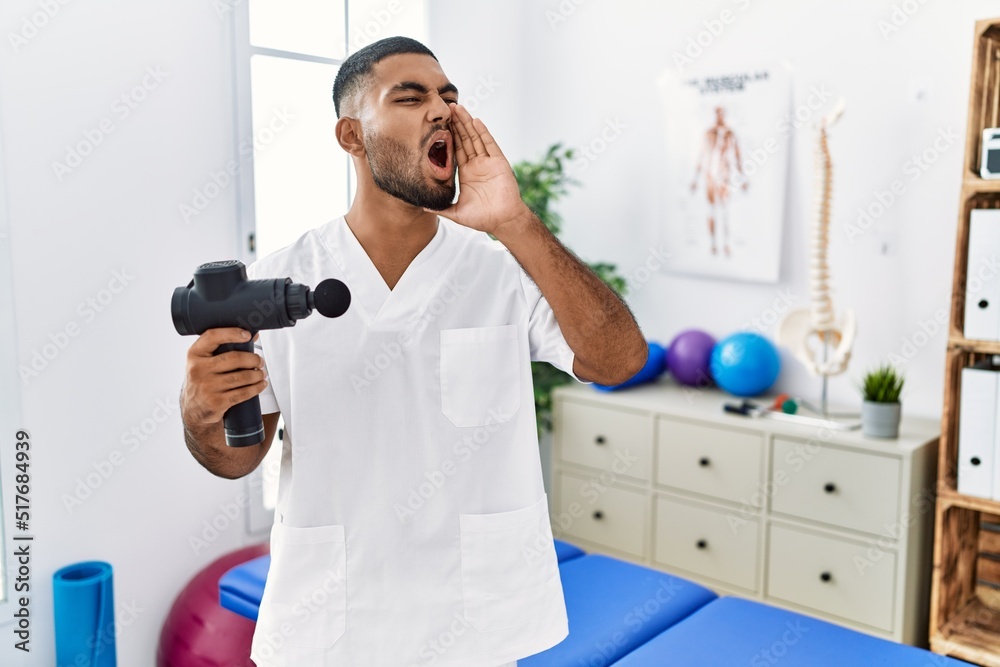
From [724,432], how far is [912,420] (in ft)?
1.86

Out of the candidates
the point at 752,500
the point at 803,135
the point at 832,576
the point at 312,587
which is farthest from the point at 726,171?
the point at 312,587

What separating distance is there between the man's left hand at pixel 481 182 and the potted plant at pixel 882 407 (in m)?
1.72

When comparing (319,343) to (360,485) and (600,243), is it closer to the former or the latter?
(360,485)

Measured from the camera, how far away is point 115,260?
2.36m

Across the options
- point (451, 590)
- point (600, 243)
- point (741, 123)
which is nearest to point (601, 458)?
point (600, 243)

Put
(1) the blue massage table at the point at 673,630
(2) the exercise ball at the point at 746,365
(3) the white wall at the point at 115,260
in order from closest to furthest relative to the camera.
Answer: (1) the blue massage table at the point at 673,630 → (3) the white wall at the point at 115,260 → (2) the exercise ball at the point at 746,365

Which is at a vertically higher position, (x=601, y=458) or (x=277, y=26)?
(x=277, y=26)

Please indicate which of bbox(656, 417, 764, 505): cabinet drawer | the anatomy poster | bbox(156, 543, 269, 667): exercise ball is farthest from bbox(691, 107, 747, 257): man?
bbox(156, 543, 269, 667): exercise ball

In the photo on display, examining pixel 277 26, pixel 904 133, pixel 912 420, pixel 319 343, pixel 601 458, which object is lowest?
pixel 601 458

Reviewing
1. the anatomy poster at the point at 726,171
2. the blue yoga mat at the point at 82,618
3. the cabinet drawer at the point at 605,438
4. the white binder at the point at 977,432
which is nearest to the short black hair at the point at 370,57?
the blue yoga mat at the point at 82,618

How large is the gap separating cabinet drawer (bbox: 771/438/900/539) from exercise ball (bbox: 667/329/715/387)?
48 cm

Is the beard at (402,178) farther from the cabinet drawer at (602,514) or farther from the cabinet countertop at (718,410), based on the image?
the cabinet drawer at (602,514)

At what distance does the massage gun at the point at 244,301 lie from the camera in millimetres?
970

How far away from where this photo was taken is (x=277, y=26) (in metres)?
2.73
